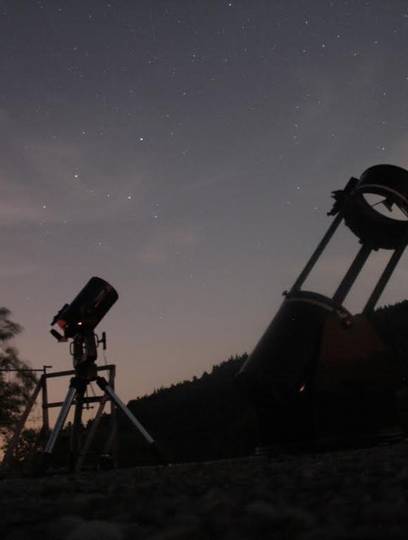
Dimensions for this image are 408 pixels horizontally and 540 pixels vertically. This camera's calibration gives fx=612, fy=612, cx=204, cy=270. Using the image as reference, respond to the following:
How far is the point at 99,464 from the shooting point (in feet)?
25.1

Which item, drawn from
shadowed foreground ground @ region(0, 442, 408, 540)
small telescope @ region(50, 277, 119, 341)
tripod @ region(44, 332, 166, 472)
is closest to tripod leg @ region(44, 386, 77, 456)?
tripod @ region(44, 332, 166, 472)

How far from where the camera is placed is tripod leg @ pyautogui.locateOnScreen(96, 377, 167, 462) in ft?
21.6

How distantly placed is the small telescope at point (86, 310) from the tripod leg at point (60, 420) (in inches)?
29.0

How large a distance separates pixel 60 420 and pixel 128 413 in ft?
2.52

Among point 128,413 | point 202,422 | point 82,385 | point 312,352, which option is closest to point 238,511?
point 312,352

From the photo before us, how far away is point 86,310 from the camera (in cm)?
746

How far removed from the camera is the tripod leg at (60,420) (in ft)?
→ 20.4

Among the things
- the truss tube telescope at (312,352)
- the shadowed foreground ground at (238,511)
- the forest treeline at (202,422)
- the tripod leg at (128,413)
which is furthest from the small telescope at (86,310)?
the shadowed foreground ground at (238,511)

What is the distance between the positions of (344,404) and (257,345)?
1.14 metres

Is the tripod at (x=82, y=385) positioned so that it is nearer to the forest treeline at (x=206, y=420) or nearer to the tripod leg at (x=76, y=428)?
the tripod leg at (x=76, y=428)

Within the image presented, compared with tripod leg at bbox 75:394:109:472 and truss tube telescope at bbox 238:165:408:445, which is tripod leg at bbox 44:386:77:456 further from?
truss tube telescope at bbox 238:165:408:445

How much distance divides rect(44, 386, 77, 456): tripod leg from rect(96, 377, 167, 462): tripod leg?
0.34m

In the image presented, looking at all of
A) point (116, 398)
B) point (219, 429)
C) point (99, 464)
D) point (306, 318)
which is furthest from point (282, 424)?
point (219, 429)

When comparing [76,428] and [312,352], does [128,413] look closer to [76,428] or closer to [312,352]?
[76,428]
